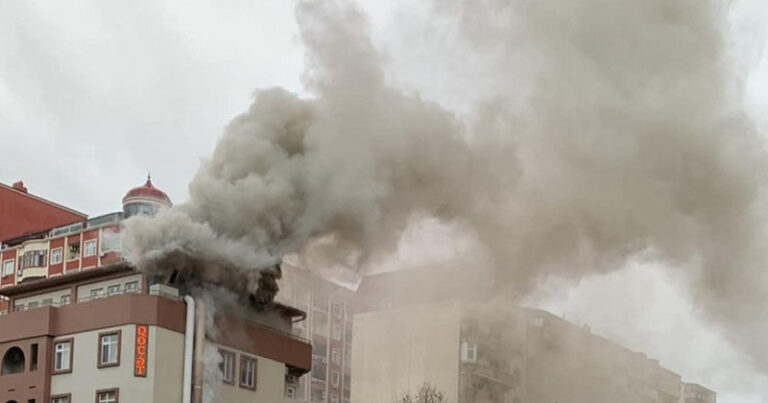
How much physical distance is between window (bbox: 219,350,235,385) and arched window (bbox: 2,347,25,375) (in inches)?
330

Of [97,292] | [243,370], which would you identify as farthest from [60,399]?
[97,292]

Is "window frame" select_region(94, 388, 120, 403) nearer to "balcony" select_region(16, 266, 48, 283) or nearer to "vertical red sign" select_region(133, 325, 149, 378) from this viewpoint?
"vertical red sign" select_region(133, 325, 149, 378)

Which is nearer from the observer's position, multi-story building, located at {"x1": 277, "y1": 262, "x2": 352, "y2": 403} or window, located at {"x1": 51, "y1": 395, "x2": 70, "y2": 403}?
window, located at {"x1": 51, "y1": 395, "x2": 70, "y2": 403}

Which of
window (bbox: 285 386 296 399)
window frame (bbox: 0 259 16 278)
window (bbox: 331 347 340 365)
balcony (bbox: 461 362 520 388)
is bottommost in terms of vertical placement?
window (bbox: 285 386 296 399)

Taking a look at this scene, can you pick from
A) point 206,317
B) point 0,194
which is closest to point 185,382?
point 206,317

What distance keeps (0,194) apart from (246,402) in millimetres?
42401

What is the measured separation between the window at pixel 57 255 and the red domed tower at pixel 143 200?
289 inches

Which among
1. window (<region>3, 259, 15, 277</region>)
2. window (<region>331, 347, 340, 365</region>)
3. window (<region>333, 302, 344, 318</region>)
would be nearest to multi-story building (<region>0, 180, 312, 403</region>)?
window (<region>3, 259, 15, 277</region>)

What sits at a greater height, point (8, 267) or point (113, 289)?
point (8, 267)

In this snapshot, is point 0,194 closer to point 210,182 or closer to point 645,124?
point 210,182

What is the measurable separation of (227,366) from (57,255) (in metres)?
35.3

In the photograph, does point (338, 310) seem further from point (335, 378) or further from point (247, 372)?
point (247, 372)

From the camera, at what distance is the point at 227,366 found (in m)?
53.4

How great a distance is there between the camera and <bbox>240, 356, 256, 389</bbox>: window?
179 ft
